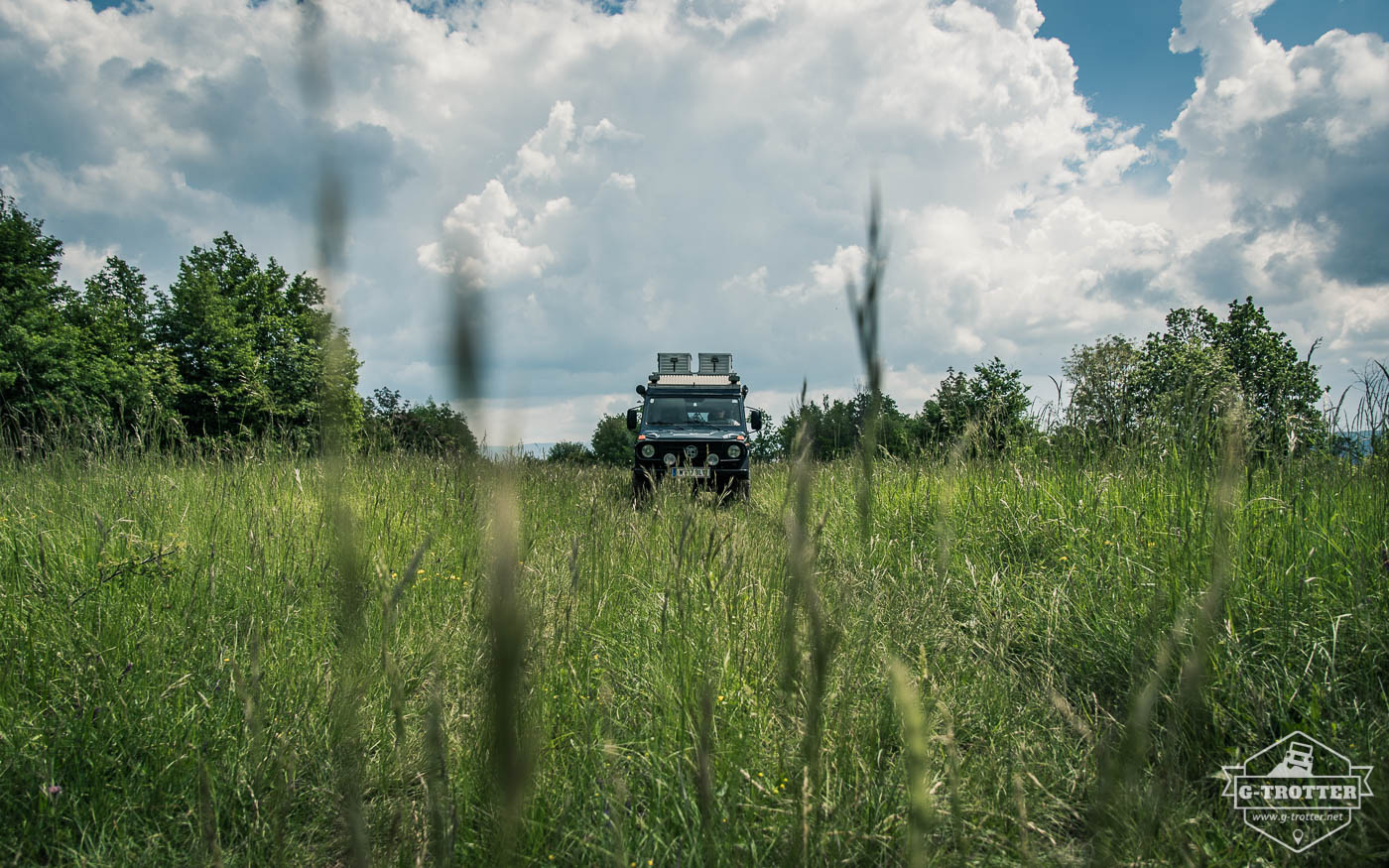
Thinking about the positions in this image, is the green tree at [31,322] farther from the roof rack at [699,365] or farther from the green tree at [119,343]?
the roof rack at [699,365]

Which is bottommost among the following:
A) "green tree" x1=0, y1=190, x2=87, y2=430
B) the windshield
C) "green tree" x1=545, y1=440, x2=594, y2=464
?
"green tree" x1=545, y1=440, x2=594, y2=464

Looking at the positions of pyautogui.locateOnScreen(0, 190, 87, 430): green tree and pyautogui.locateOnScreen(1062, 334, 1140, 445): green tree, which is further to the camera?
pyautogui.locateOnScreen(0, 190, 87, 430): green tree

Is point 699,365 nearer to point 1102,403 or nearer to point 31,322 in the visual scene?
Answer: point 1102,403

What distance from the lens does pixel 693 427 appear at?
38.9 ft

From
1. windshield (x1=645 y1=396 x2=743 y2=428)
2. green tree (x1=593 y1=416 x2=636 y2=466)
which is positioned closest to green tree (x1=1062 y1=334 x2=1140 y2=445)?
windshield (x1=645 y1=396 x2=743 y2=428)

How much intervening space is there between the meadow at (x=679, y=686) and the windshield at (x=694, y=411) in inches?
317

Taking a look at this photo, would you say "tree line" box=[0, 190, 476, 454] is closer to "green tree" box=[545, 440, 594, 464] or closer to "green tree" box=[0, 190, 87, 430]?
"green tree" box=[0, 190, 87, 430]

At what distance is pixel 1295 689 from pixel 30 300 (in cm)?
3344

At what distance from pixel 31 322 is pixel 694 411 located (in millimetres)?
25273

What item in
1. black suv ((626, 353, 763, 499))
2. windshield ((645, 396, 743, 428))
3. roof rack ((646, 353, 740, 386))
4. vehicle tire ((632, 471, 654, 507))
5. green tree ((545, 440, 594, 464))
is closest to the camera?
green tree ((545, 440, 594, 464))

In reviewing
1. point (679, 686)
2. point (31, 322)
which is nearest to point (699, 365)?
point (679, 686)

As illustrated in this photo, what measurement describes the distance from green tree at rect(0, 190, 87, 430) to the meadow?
81.7ft

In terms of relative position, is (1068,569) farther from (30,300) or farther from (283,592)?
(30,300)

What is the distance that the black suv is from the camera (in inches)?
436
